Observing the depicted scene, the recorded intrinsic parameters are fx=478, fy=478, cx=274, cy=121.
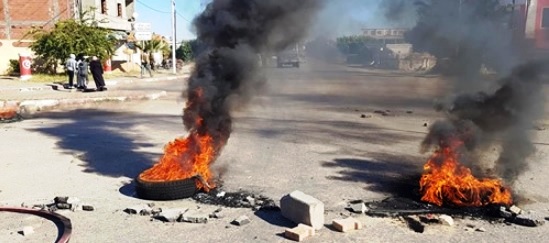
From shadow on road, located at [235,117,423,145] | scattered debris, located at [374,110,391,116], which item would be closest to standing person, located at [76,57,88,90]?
shadow on road, located at [235,117,423,145]

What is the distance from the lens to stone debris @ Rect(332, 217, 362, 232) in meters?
4.78

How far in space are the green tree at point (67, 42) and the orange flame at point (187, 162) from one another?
20.5 m

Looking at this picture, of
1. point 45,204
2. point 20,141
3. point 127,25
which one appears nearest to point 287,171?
point 45,204

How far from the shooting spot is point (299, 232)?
15.1 ft

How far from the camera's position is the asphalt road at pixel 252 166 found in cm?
485

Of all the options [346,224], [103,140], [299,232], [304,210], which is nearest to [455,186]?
[346,224]

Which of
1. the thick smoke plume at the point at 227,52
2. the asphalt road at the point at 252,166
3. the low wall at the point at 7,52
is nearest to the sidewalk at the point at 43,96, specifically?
the asphalt road at the point at 252,166

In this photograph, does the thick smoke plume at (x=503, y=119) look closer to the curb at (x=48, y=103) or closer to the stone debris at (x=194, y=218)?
the stone debris at (x=194, y=218)

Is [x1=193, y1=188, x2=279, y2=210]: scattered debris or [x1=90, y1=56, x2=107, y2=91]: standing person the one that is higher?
[x1=90, y1=56, x2=107, y2=91]: standing person

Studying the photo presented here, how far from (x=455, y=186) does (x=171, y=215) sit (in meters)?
3.26

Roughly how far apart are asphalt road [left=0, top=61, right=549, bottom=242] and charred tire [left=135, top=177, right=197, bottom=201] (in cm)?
11

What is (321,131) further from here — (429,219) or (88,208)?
(88,208)

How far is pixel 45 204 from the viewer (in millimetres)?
5785

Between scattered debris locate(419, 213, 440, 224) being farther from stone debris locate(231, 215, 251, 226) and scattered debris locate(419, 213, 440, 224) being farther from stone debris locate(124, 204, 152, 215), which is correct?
stone debris locate(124, 204, 152, 215)
